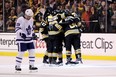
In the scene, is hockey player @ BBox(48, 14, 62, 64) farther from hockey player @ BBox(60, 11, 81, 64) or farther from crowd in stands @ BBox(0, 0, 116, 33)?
crowd in stands @ BBox(0, 0, 116, 33)

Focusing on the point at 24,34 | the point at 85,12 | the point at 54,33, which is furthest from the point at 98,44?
the point at 24,34

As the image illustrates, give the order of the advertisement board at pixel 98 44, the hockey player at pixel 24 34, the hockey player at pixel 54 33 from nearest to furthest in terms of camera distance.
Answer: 1. the hockey player at pixel 24 34
2. the hockey player at pixel 54 33
3. the advertisement board at pixel 98 44

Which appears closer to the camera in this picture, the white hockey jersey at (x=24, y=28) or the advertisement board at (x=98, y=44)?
the white hockey jersey at (x=24, y=28)

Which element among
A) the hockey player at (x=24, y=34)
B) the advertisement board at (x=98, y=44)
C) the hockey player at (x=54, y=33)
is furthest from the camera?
the advertisement board at (x=98, y=44)

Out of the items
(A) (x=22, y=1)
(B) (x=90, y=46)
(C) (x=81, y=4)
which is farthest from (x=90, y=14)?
(A) (x=22, y=1)

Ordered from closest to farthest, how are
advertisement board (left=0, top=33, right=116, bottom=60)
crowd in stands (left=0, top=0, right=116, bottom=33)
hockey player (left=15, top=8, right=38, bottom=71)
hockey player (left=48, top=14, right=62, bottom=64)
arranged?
1. hockey player (left=15, top=8, right=38, bottom=71)
2. hockey player (left=48, top=14, right=62, bottom=64)
3. advertisement board (left=0, top=33, right=116, bottom=60)
4. crowd in stands (left=0, top=0, right=116, bottom=33)

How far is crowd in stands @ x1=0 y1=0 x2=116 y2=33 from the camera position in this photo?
1628 centimetres

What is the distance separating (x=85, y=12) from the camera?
16953 millimetres

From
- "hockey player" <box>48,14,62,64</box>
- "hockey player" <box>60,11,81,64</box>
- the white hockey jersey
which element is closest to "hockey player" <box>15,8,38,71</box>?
the white hockey jersey

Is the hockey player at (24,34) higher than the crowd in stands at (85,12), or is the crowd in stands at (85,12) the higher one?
the crowd in stands at (85,12)

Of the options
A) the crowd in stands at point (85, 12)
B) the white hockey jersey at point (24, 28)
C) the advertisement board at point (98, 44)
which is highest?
the crowd in stands at point (85, 12)

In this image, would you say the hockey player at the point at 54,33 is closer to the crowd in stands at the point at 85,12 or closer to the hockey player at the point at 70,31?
the hockey player at the point at 70,31


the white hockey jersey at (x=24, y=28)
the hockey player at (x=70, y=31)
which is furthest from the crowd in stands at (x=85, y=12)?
the white hockey jersey at (x=24, y=28)

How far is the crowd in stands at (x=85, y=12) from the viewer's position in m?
16.3
